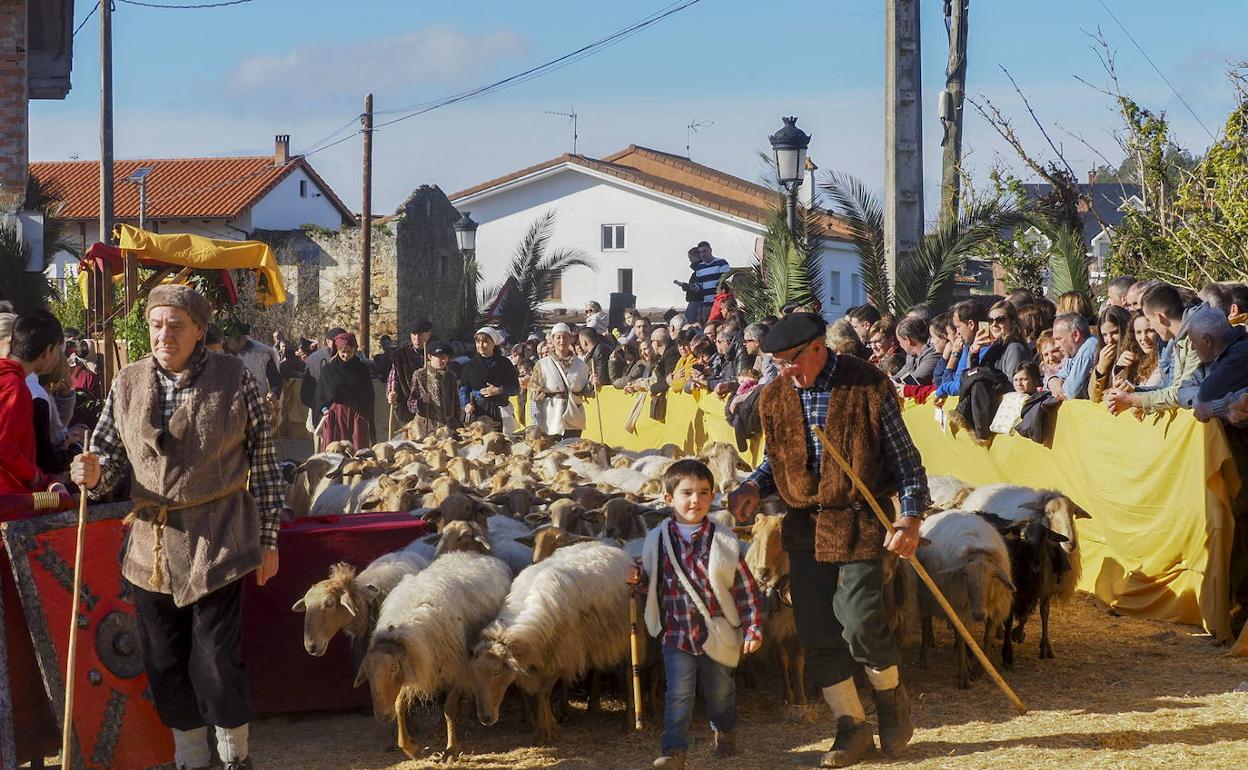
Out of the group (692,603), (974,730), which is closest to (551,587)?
(692,603)

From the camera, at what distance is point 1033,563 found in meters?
8.59

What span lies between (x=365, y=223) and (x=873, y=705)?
26.1m

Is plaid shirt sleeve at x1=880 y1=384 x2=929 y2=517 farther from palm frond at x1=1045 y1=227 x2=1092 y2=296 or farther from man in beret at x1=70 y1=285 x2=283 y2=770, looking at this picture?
palm frond at x1=1045 y1=227 x2=1092 y2=296

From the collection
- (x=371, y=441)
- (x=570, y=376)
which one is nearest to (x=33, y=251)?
(x=371, y=441)

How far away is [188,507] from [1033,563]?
197 inches

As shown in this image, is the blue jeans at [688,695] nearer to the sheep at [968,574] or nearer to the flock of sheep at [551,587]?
the flock of sheep at [551,587]

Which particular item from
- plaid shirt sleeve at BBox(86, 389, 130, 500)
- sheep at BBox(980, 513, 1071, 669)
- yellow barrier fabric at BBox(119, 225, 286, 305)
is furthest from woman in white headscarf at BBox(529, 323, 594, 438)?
plaid shirt sleeve at BBox(86, 389, 130, 500)

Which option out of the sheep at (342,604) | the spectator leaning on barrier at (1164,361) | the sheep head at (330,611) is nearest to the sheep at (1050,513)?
the spectator leaning on barrier at (1164,361)

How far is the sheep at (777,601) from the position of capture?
7430mm

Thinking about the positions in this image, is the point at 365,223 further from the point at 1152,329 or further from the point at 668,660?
the point at 668,660

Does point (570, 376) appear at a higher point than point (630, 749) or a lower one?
higher

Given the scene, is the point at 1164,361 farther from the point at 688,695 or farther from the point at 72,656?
the point at 72,656

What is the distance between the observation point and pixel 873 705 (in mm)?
7367

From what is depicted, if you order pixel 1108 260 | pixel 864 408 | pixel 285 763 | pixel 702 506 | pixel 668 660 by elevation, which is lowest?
pixel 285 763
